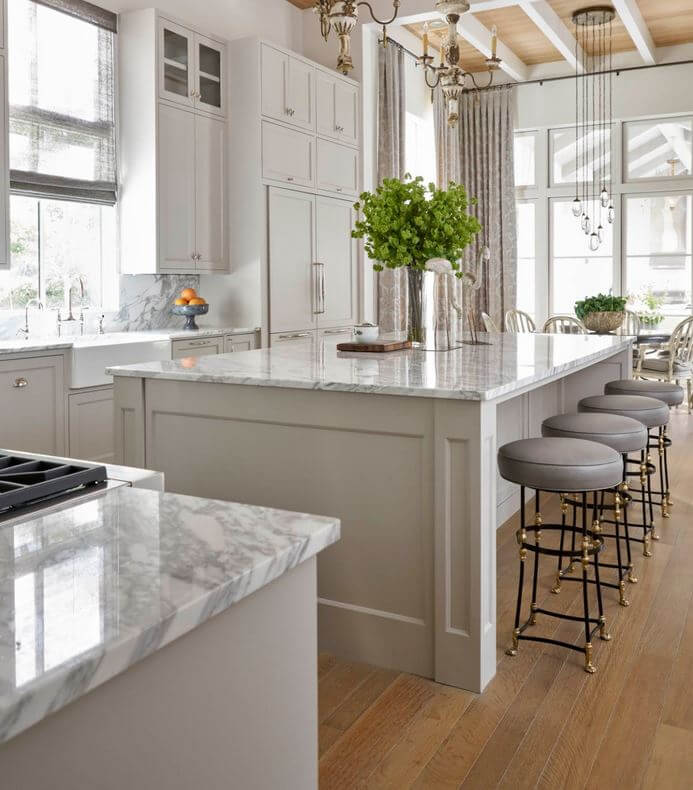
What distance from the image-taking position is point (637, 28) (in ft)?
22.9

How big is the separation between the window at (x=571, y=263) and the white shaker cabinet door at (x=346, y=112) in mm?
3387

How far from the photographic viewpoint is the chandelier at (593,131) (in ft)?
27.1

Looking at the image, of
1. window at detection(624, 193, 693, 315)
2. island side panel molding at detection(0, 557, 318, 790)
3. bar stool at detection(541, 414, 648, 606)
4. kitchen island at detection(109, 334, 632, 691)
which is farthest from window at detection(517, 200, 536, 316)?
island side panel molding at detection(0, 557, 318, 790)

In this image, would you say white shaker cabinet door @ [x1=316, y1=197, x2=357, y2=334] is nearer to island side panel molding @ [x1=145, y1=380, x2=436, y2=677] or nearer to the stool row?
the stool row

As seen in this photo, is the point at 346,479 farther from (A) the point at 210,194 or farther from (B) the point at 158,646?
(A) the point at 210,194

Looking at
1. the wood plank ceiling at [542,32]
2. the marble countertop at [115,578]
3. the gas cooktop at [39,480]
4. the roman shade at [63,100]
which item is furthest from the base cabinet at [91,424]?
the wood plank ceiling at [542,32]

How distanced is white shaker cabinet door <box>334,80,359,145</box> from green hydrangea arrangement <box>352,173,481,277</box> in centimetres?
301

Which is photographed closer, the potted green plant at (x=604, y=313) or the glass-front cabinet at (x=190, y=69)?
the glass-front cabinet at (x=190, y=69)

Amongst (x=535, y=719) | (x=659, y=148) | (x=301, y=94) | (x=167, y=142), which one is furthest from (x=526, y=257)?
(x=535, y=719)

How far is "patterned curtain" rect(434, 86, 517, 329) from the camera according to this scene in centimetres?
891

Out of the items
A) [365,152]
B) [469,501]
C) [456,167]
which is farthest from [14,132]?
[456,167]

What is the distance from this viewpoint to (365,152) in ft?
22.0

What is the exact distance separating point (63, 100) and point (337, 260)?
2.33 m

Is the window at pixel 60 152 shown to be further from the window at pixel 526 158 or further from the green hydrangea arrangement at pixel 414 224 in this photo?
the window at pixel 526 158
